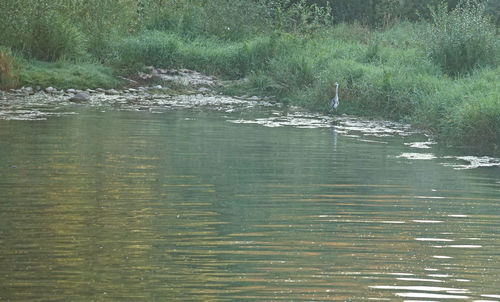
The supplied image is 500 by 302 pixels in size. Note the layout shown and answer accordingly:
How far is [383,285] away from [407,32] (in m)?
20.8

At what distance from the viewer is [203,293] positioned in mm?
5953

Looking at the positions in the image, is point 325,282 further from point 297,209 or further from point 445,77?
point 445,77

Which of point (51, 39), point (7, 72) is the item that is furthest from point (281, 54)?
point (7, 72)

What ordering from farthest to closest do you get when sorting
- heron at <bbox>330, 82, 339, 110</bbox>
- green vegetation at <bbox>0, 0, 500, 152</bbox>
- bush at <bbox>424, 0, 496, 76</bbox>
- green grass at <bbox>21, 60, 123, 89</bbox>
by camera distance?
green grass at <bbox>21, 60, 123, 89</bbox> < bush at <bbox>424, 0, 496, 76</bbox> < heron at <bbox>330, 82, 339, 110</bbox> < green vegetation at <bbox>0, 0, 500, 152</bbox>

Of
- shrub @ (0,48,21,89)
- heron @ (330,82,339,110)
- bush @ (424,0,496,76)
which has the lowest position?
heron @ (330,82,339,110)

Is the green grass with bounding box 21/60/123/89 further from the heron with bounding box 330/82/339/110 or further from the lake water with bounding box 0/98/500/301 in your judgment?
the heron with bounding box 330/82/339/110

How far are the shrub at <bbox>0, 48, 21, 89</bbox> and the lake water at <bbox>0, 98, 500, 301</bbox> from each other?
4788mm

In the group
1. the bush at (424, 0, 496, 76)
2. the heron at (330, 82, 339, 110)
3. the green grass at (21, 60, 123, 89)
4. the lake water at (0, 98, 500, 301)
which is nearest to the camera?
the lake water at (0, 98, 500, 301)

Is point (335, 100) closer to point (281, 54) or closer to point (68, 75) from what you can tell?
point (281, 54)

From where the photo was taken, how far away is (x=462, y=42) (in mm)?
19141

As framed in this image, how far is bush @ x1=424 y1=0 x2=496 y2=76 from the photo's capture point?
62.6 feet

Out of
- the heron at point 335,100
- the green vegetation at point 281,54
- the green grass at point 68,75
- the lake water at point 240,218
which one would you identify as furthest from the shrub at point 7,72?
the heron at point 335,100

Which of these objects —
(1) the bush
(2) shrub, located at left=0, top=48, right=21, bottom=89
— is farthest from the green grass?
(1) the bush

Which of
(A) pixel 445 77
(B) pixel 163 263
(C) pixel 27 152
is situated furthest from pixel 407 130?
(B) pixel 163 263
